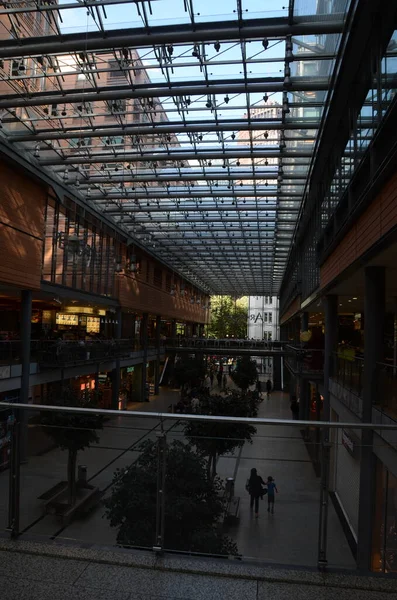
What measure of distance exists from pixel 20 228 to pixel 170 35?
972 cm

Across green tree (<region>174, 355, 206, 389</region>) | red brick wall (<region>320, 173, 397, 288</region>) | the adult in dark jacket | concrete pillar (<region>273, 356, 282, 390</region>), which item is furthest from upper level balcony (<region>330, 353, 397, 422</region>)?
concrete pillar (<region>273, 356, 282, 390</region>)

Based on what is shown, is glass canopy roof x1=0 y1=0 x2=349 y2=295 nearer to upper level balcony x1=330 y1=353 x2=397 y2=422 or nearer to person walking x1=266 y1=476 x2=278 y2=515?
upper level balcony x1=330 y1=353 x2=397 y2=422

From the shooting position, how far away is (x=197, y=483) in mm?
3988

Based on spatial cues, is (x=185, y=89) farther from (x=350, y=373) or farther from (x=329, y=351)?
(x=329, y=351)

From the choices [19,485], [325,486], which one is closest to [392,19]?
[325,486]

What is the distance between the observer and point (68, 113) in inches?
632

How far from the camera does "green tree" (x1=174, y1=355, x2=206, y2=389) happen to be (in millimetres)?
35000

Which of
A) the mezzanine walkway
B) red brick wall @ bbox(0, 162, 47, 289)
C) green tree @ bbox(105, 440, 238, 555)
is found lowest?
the mezzanine walkway

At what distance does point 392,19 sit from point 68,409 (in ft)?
26.5

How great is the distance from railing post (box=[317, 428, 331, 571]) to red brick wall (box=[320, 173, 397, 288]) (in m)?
4.18

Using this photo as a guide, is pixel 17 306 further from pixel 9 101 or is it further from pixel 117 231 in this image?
pixel 9 101

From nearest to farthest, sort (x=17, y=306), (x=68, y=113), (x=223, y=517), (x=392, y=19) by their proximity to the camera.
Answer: (x=223, y=517), (x=392, y=19), (x=68, y=113), (x=17, y=306)

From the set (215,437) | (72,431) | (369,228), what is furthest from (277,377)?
(215,437)

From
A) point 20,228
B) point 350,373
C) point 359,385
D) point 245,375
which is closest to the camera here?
point 359,385
